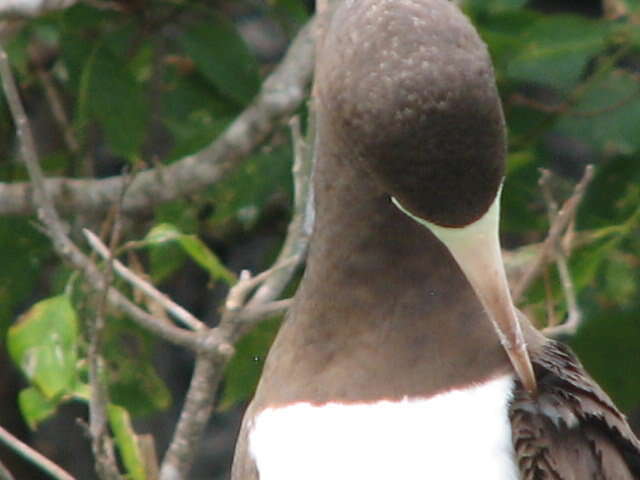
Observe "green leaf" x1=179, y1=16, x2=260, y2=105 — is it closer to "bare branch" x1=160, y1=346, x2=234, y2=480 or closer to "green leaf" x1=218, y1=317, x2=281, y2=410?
"green leaf" x1=218, y1=317, x2=281, y2=410

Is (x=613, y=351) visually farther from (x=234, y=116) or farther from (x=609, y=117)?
(x=234, y=116)

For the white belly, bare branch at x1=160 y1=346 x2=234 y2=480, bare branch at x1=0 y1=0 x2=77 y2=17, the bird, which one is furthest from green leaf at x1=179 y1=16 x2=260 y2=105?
the white belly

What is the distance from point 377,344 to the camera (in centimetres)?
169

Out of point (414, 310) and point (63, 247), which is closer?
point (414, 310)

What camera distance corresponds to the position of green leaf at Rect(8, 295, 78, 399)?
1948 millimetres

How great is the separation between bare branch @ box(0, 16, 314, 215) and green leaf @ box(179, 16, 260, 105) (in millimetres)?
43

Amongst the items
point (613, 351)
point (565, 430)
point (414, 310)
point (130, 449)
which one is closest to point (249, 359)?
point (130, 449)

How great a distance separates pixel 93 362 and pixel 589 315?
107 centimetres

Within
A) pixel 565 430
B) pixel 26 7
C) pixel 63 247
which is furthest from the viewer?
pixel 26 7

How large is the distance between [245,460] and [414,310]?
0.96ft

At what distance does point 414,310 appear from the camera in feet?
5.55

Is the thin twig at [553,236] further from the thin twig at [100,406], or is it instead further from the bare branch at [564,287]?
the thin twig at [100,406]

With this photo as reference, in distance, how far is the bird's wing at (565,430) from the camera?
1609 mm

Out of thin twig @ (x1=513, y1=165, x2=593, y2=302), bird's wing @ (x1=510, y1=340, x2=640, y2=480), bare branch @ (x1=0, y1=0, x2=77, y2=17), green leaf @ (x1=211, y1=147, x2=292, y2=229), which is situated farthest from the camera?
green leaf @ (x1=211, y1=147, x2=292, y2=229)
